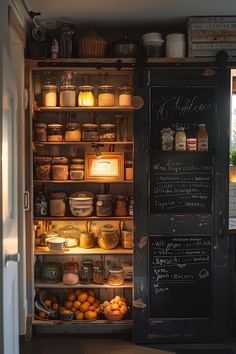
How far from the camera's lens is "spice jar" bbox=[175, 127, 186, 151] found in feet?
11.0

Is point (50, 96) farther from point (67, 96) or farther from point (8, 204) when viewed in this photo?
point (8, 204)

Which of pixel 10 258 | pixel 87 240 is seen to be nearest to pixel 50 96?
pixel 87 240

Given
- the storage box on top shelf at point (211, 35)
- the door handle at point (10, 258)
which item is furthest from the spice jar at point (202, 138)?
the door handle at point (10, 258)

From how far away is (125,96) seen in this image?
137 inches

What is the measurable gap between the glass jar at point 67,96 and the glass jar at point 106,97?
8.2 inches

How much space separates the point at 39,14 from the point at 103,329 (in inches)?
94.2

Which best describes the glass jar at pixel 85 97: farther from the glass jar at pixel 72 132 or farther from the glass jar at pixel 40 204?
the glass jar at pixel 40 204

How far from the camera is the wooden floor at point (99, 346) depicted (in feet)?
10.7

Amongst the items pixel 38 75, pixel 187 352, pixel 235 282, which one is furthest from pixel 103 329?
pixel 38 75

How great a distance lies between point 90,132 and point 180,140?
69cm

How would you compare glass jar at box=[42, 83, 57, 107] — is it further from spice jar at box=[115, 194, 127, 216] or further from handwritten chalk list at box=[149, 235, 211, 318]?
handwritten chalk list at box=[149, 235, 211, 318]

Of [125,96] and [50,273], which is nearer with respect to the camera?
[125,96]

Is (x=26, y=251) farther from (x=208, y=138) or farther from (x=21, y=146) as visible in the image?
(x=208, y=138)

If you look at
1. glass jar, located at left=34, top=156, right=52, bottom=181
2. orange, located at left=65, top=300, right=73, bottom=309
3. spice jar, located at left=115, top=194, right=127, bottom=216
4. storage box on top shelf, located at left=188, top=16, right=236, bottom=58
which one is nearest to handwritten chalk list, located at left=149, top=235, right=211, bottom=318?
spice jar, located at left=115, top=194, right=127, bottom=216
